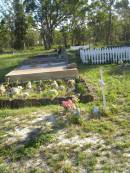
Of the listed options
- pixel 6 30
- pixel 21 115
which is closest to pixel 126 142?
pixel 21 115

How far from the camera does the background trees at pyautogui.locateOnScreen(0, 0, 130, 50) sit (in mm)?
43781

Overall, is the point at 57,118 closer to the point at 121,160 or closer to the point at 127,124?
the point at 127,124

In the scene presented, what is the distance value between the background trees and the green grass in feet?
112

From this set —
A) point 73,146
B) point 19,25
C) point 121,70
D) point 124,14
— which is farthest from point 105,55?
point 124,14

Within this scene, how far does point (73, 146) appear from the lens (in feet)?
16.8

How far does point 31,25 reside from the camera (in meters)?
48.2

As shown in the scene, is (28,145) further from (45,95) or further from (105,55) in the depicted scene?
(105,55)

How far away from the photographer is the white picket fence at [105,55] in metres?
15.7

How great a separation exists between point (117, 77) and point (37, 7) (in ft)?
117

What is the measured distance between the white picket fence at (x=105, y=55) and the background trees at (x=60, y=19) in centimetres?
2478

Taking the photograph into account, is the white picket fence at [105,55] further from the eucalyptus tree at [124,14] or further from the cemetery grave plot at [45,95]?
the eucalyptus tree at [124,14]

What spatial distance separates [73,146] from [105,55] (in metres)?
11.2

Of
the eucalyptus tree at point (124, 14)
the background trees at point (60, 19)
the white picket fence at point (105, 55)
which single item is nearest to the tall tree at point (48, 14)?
the background trees at point (60, 19)

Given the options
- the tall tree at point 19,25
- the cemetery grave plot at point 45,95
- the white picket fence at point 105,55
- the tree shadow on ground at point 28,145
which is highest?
the tall tree at point 19,25
